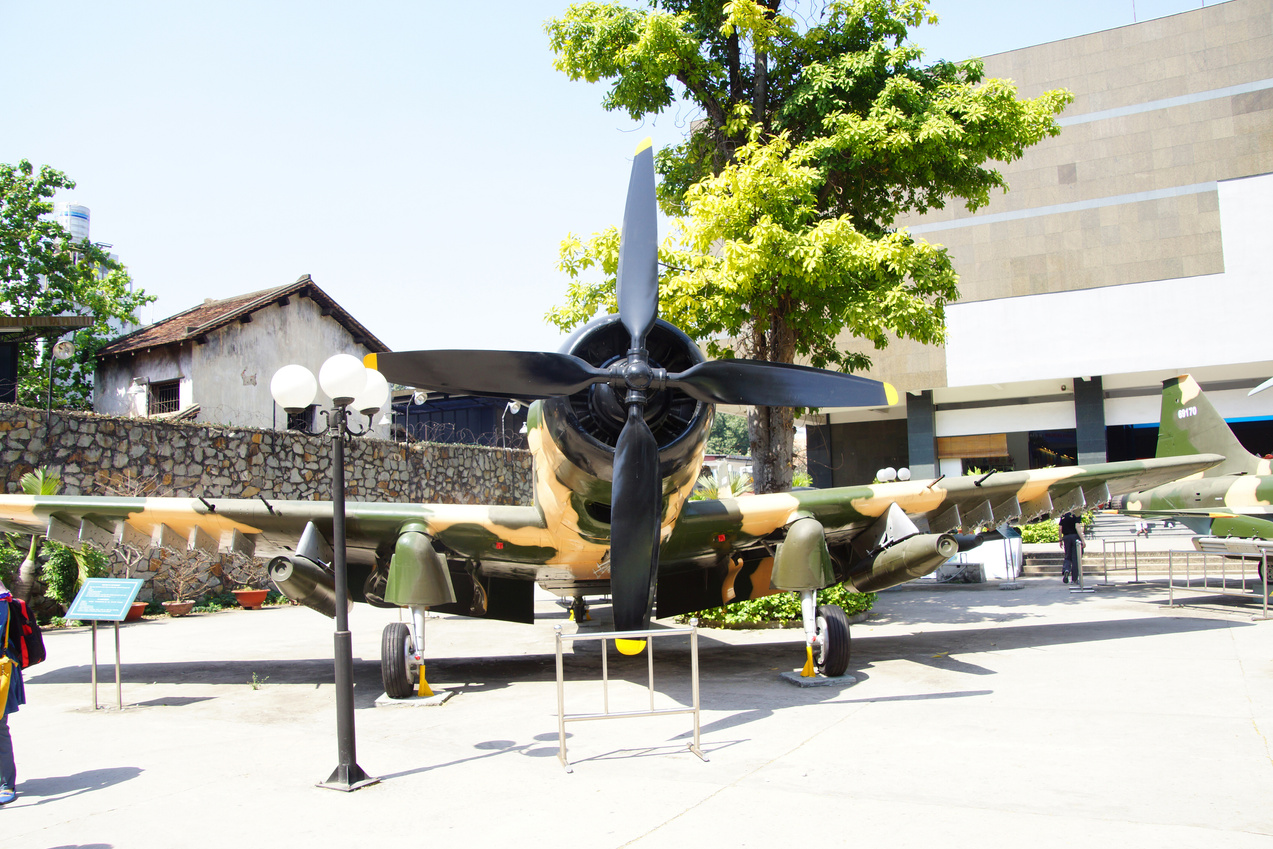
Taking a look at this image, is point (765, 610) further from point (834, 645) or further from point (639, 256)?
point (639, 256)

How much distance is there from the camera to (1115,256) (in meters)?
27.3

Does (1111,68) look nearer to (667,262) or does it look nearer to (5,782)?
(667,262)

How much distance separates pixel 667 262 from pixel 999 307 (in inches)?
813

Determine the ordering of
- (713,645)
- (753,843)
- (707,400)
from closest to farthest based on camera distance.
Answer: (753,843)
(707,400)
(713,645)

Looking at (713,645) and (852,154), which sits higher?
(852,154)

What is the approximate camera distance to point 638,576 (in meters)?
6.69

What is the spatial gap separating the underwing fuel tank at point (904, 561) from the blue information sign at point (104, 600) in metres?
7.72

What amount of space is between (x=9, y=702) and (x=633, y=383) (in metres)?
4.62

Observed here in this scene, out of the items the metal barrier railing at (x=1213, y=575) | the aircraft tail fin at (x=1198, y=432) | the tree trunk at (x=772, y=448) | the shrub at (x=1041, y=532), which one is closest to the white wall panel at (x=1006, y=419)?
the shrub at (x=1041, y=532)

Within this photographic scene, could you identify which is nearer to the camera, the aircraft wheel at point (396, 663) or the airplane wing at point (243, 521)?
the aircraft wheel at point (396, 663)

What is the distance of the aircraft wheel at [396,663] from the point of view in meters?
7.85

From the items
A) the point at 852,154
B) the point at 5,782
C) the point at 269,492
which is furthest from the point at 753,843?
the point at 269,492

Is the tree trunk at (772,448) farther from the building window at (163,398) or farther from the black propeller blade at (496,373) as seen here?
the building window at (163,398)

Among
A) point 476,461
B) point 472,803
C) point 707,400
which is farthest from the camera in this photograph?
point 476,461
